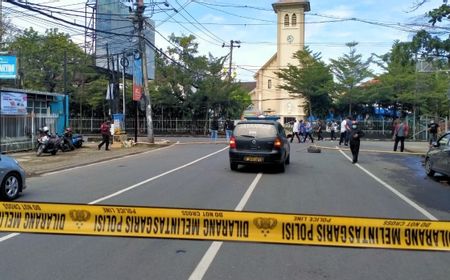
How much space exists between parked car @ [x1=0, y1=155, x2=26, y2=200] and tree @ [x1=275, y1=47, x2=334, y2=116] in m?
40.3

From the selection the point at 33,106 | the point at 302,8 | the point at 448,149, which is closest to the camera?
the point at 448,149

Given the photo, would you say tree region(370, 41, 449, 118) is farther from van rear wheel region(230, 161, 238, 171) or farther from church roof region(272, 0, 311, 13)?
van rear wheel region(230, 161, 238, 171)

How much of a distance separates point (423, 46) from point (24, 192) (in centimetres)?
1250

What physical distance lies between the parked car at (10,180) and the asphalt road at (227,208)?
25 centimetres

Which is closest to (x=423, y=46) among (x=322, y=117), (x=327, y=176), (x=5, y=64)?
(x=327, y=176)

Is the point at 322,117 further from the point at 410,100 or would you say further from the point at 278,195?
the point at 278,195

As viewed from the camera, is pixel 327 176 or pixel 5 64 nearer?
pixel 327 176

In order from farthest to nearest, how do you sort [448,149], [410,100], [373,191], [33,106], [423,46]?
[410,100] → [33,106] → [423,46] → [448,149] → [373,191]

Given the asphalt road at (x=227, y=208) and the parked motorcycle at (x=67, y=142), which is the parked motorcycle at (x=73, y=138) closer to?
the parked motorcycle at (x=67, y=142)

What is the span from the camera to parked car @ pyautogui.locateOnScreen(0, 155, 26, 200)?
9695 millimetres

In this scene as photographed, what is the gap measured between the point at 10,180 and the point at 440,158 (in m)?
11.2

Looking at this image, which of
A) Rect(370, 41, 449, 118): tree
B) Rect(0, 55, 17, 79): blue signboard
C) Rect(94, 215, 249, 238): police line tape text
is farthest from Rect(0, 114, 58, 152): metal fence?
Rect(370, 41, 449, 118): tree

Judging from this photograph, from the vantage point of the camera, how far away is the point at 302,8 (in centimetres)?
6756

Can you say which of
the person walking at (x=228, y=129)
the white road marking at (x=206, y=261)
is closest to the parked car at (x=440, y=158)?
the white road marking at (x=206, y=261)
